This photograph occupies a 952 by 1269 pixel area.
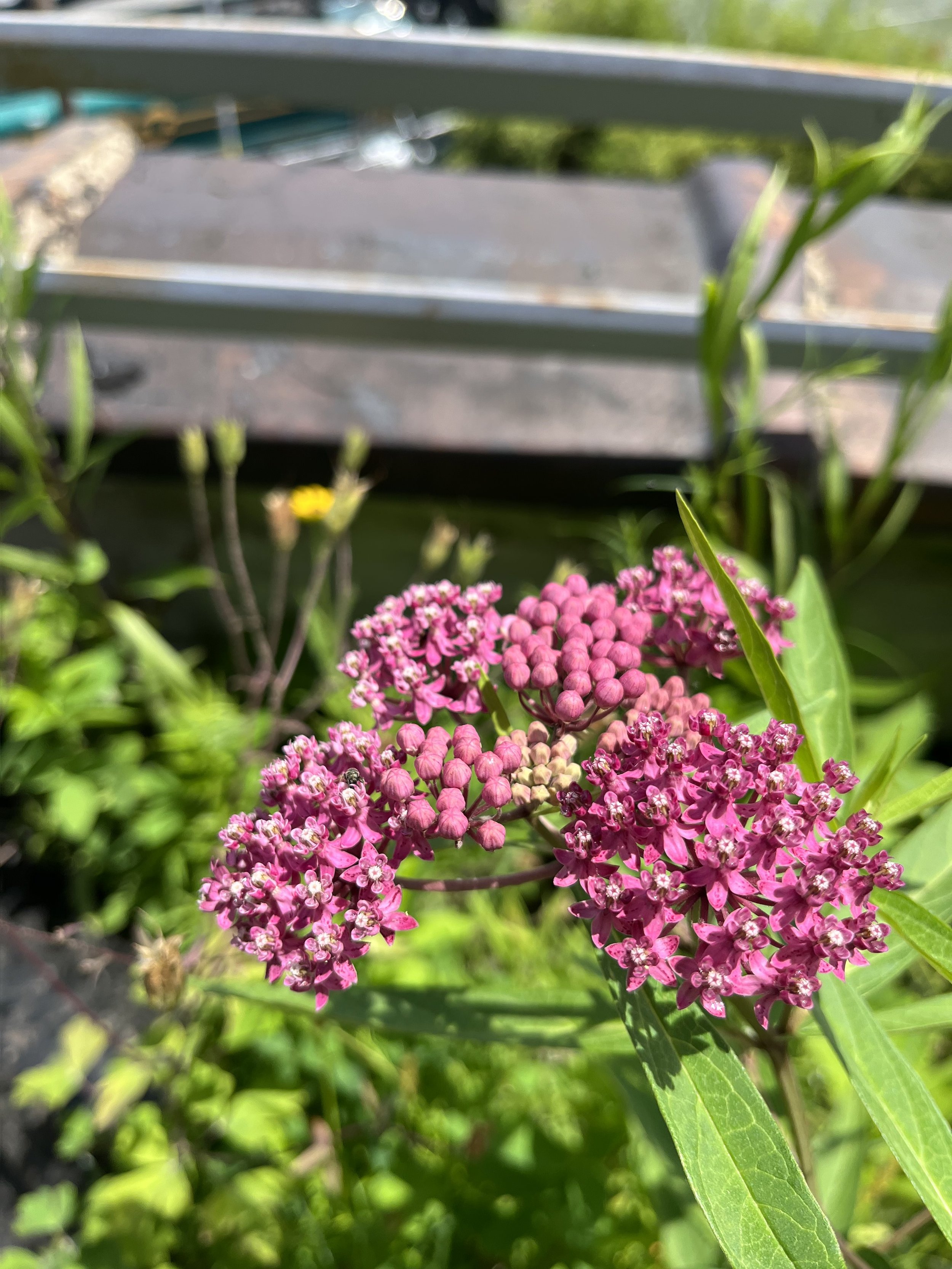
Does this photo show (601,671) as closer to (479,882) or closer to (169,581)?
(479,882)

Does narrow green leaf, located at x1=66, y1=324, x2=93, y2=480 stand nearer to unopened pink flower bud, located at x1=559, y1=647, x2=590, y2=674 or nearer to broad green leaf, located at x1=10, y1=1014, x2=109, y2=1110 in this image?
broad green leaf, located at x1=10, y1=1014, x2=109, y2=1110

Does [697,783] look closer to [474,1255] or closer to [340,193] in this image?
[474,1255]

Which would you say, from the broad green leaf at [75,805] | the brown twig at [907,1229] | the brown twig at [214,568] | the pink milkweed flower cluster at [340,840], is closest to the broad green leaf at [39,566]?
the brown twig at [214,568]

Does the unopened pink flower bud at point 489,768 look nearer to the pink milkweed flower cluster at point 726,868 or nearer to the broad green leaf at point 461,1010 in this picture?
the pink milkweed flower cluster at point 726,868

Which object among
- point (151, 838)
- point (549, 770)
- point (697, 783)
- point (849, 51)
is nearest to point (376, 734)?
point (549, 770)

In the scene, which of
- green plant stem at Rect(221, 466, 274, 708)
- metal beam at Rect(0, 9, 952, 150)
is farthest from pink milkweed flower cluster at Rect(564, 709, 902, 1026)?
metal beam at Rect(0, 9, 952, 150)

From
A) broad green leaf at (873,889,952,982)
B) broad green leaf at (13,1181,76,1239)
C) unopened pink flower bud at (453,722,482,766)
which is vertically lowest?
broad green leaf at (13,1181,76,1239)
